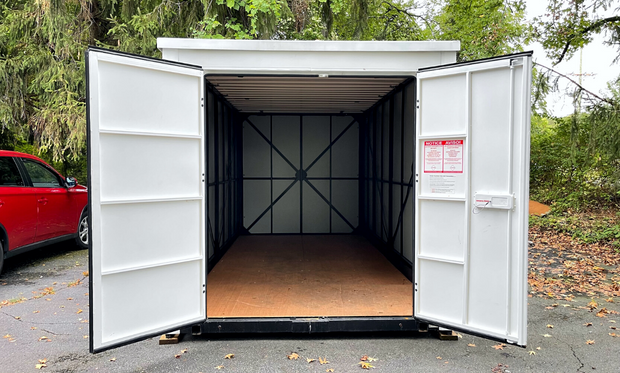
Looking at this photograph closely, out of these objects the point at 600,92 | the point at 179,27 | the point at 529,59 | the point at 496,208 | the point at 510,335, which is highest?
the point at 179,27

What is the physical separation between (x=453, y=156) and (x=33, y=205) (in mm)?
6075

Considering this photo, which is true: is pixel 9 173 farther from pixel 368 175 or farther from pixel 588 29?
pixel 588 29

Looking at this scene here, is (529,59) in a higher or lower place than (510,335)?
higher

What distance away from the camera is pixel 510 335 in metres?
3.63

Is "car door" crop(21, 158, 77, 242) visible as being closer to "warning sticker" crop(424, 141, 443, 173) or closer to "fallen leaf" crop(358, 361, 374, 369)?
"fallen leaf" crop(358, 361, 374, 369)

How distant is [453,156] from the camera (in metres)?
3.92

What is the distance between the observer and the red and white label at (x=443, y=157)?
12.8 feet

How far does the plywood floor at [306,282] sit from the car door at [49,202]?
2797mm

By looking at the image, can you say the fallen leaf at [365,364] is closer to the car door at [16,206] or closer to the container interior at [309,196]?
the container interior at [309,196]

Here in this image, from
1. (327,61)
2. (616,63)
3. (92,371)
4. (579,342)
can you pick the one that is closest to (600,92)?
(616,63)

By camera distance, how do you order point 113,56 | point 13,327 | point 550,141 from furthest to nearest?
point 550,141, point 13,327, point 113,56

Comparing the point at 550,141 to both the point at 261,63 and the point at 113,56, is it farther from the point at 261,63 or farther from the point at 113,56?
the point at 113,56

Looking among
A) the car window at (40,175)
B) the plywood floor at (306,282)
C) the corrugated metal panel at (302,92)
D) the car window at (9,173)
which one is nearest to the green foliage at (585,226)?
→ the plywood floor at (306,282)

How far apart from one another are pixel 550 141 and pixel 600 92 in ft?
14.8
